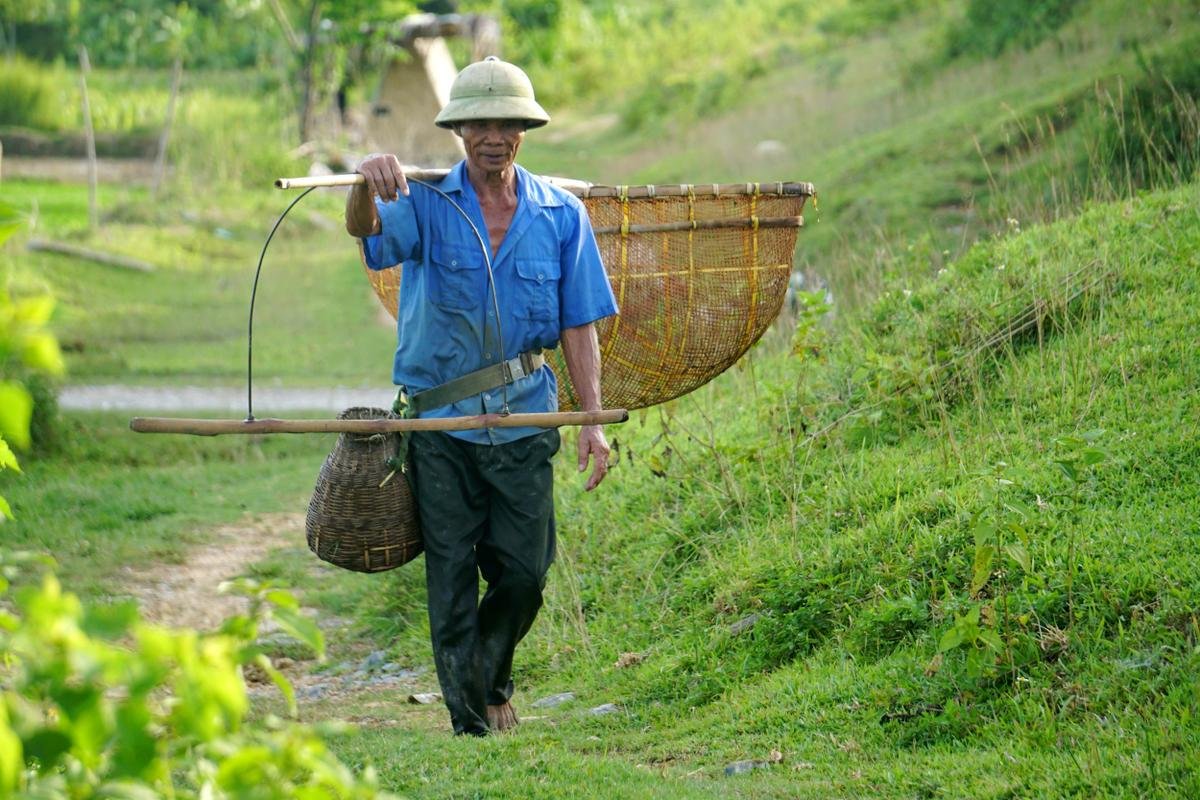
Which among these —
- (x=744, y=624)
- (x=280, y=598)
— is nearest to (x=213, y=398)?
(x=744, y=624)

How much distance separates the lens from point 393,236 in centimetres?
469

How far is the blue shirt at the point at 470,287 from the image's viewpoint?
15.7 feet

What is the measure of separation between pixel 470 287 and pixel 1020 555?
6.17 feet

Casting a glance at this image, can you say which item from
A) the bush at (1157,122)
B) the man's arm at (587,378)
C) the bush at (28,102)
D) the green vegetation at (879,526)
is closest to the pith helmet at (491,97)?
the man's arm at (587,378)

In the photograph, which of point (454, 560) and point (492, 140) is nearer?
point (492, 140)

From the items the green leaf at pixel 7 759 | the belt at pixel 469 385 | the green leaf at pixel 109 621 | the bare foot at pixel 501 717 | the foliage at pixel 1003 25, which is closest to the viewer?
the green leaf at pixel 7 759

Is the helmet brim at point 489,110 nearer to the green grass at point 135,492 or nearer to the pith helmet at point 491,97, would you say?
the pith helmet at point 491,97

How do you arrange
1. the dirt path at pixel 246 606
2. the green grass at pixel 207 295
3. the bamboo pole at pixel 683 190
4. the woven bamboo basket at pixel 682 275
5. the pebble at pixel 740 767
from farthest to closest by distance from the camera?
the green grass at pixel 207 295 → the dirt path at pixel 246 606 → the woven bamboo basket at pixel 682 275 → the bamboo pole at pixel 683 190 → the pebble at pixel 740 767

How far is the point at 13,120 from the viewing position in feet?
76.3

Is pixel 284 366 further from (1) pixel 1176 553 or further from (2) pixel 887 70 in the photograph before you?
(2) pixel 887 70

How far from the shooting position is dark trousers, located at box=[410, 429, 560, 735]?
192 inches

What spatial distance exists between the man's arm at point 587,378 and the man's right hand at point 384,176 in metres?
0.83

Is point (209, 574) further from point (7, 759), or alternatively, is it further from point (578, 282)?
point (7, 759)

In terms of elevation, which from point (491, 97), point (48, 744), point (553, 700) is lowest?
point (553, 700)
